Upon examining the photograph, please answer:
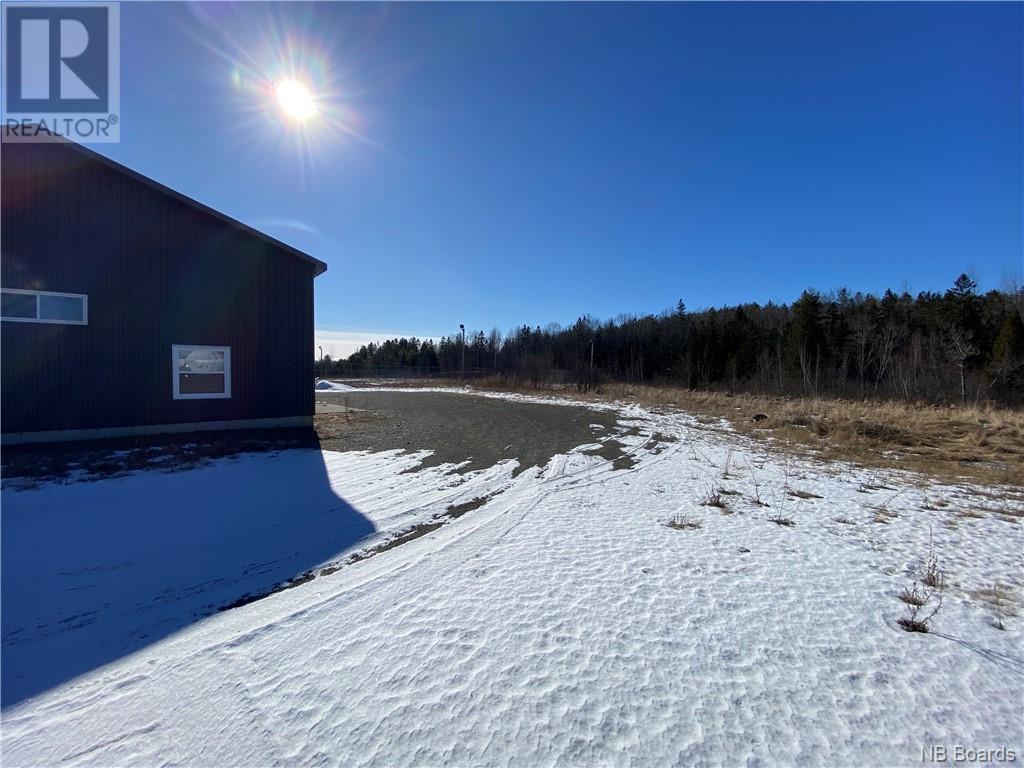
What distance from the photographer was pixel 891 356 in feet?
110

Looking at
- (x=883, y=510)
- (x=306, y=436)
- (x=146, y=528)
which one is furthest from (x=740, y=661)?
(x=306, y=436)

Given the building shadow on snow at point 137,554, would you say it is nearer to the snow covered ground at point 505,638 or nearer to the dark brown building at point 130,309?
the snow covered ground at point 505,638

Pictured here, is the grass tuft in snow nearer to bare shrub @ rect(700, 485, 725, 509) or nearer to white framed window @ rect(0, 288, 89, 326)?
bare shrub @ rect(700, 485, 725, 509)

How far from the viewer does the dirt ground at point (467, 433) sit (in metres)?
8.68

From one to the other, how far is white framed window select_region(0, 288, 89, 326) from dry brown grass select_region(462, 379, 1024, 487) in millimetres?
16397

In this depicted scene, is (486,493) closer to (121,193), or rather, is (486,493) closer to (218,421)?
(218,421)

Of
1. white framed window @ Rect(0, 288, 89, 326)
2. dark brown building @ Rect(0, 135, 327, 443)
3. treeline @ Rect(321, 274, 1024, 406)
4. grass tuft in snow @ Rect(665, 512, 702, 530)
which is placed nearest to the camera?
grass tuft in snow @ Rect(665, 512, 702, 530)

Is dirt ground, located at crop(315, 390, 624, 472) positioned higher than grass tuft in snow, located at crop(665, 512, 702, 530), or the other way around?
dirt ground, located at crop(315, 390, 624, 472)

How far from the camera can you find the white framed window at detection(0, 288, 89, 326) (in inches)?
317

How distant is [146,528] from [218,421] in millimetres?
7035

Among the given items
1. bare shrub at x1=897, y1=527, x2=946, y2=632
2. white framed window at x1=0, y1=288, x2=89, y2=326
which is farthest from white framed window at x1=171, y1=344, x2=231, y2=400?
bare shrub at x1=897, y1=527, x2=946, y2=632

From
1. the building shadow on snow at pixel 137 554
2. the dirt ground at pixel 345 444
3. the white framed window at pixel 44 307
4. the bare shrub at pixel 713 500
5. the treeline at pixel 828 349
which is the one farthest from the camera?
the treeline at pixel 828 349

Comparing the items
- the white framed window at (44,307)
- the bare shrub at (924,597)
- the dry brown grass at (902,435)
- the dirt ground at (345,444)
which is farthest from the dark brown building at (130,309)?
the dry brown grass at (902,435)

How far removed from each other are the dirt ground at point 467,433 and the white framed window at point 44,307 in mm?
5309
